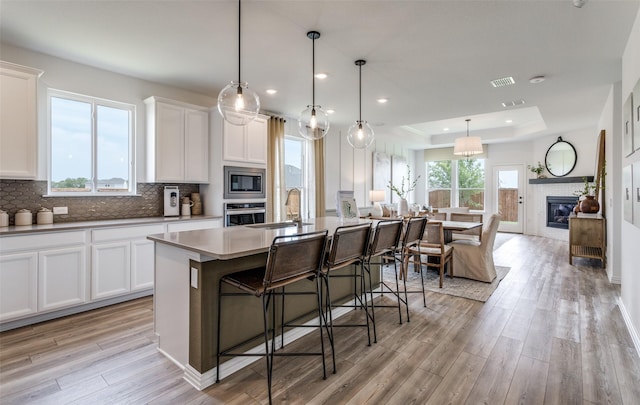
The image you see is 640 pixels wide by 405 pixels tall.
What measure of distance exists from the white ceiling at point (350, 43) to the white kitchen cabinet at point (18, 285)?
204 centimetres

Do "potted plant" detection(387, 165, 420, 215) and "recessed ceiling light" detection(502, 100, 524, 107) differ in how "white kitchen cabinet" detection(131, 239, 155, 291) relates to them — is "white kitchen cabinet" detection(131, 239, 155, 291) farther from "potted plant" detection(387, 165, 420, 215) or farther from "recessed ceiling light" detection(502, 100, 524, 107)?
"potted plant" detection(387, 165, 420, 215)

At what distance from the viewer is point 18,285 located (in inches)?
109

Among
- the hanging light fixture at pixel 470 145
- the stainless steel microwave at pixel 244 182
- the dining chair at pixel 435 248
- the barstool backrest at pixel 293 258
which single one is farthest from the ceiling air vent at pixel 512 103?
the barstool backrest at pixel 293 258

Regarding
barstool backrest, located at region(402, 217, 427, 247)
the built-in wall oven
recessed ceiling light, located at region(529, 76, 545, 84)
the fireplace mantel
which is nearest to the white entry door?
the fireplace mantel

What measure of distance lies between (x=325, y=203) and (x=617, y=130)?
4.50 m

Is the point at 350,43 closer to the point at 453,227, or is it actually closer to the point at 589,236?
the point at 453,227

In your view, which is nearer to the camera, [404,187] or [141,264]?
[141,264]

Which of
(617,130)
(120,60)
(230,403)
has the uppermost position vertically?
(120,60)

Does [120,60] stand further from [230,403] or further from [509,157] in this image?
[509,157]

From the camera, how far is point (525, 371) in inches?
85.4

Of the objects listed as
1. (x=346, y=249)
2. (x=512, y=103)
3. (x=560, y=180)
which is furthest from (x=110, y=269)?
(x=560, y=180)

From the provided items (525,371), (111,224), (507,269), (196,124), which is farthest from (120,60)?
(507,269)

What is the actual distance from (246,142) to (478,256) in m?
3.58

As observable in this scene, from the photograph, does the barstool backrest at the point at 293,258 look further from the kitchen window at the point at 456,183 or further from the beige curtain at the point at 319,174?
the kitchen window at the point at 456,183
